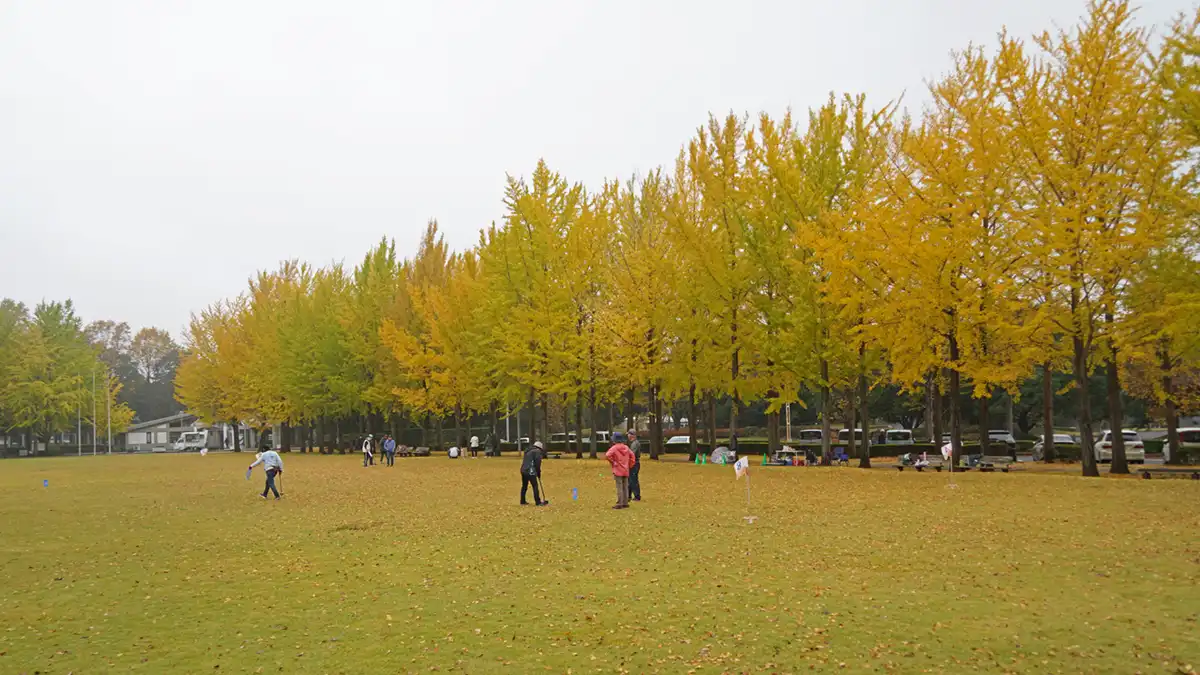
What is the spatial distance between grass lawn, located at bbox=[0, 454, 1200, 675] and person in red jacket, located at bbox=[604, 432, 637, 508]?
0.69 metres

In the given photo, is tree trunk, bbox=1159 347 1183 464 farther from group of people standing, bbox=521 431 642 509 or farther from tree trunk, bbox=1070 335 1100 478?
group of people standing, bbox=521 431 642 509

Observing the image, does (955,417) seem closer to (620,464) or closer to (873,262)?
(873,262)

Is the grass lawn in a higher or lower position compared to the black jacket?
lower

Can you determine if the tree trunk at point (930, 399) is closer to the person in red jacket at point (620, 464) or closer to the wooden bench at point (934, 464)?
the wooden bench at point (934, 464)

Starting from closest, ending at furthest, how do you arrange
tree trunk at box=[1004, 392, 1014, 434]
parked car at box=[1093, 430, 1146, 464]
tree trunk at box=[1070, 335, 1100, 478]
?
tree trunk at box=[1070, 335, 1100, 478] → parked car at box=[1093, 430, 1146, 464] → tree trunk at box=[1004, 392, 1014, 434]

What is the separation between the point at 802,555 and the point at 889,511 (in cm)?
589

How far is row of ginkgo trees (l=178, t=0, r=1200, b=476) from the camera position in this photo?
77.4 ft

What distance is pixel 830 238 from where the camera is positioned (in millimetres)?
28688

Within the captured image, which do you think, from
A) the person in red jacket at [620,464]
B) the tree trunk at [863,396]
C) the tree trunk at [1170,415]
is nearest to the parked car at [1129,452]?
the tree trunk at [1170,415]

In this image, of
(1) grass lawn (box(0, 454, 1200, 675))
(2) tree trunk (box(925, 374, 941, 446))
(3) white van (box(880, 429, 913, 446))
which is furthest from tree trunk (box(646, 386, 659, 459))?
(3) white van (box(880, 429, 913, 446))

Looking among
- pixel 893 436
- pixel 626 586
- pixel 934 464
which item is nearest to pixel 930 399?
pixel 893 436

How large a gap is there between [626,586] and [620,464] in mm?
8700

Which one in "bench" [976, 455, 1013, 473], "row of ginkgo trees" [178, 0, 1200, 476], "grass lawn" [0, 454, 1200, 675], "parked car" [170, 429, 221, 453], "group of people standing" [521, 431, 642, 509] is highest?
"row of ginkgo trees" [178, 0, 1200, 476]

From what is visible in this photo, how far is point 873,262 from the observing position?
28.3 meters
